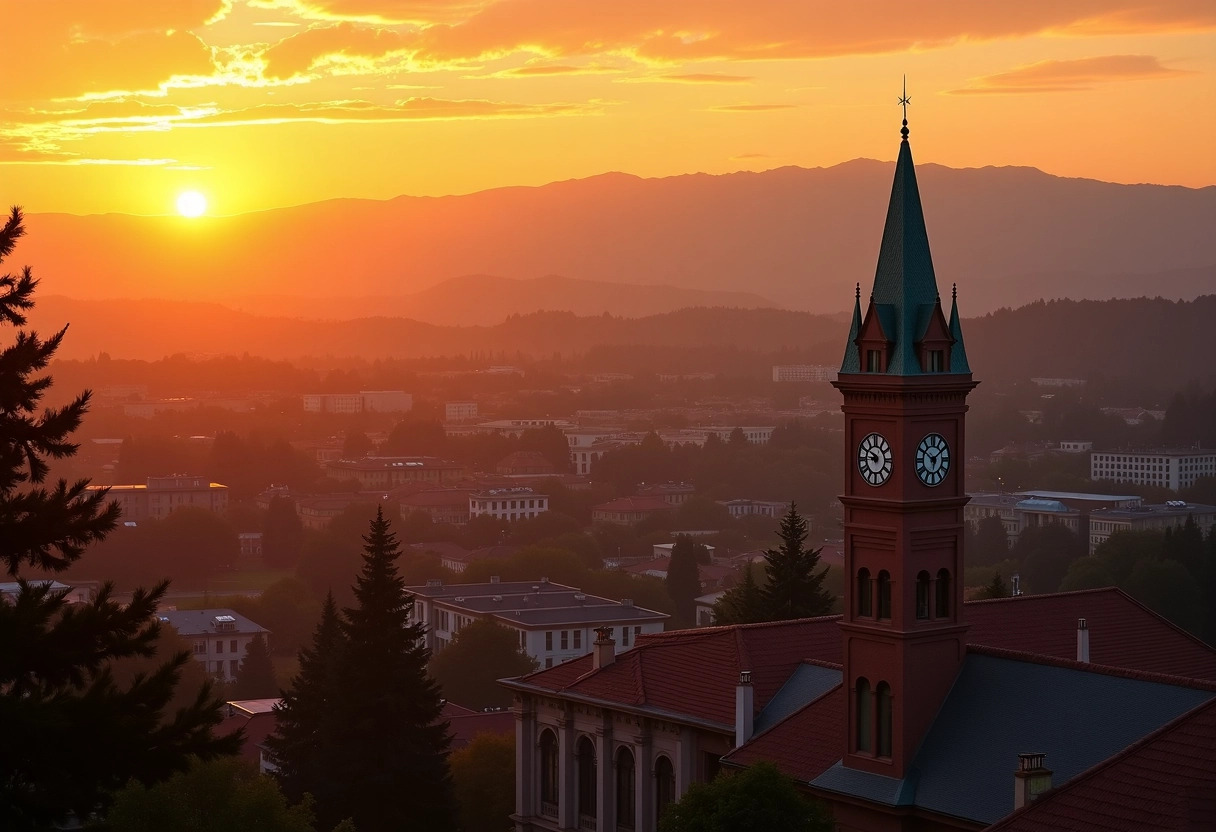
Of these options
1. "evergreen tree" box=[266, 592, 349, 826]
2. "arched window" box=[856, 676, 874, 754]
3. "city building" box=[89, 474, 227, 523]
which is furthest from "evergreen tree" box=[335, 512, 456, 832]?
"city building" box=[89, 474, 227, 523]

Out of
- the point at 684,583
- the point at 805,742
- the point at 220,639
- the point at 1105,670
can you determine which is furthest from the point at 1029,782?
the point at 684,583

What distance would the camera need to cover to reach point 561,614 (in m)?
94.3

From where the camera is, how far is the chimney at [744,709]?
36250mm

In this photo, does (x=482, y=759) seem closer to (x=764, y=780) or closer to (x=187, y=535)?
(x=764, y=780)

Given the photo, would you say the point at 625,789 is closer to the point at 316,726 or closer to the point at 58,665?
the point at 316,726

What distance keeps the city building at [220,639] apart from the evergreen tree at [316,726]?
53.0 metres

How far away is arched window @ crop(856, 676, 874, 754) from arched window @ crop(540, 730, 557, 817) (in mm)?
12288

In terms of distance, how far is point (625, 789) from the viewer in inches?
1619

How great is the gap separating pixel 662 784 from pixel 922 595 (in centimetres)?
975

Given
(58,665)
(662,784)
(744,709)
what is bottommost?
(662,784)

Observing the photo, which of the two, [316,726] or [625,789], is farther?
[316,726]

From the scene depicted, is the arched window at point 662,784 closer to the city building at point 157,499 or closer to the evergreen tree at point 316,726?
the evergreen tree at point 316,726

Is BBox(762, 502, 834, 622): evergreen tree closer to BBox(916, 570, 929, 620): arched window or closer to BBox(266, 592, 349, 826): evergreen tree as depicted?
BBox(266, 592, 349, 826): evergreen tree

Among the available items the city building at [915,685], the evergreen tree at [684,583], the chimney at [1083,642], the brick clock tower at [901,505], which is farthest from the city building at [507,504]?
the brick clock tower at [901,505]
